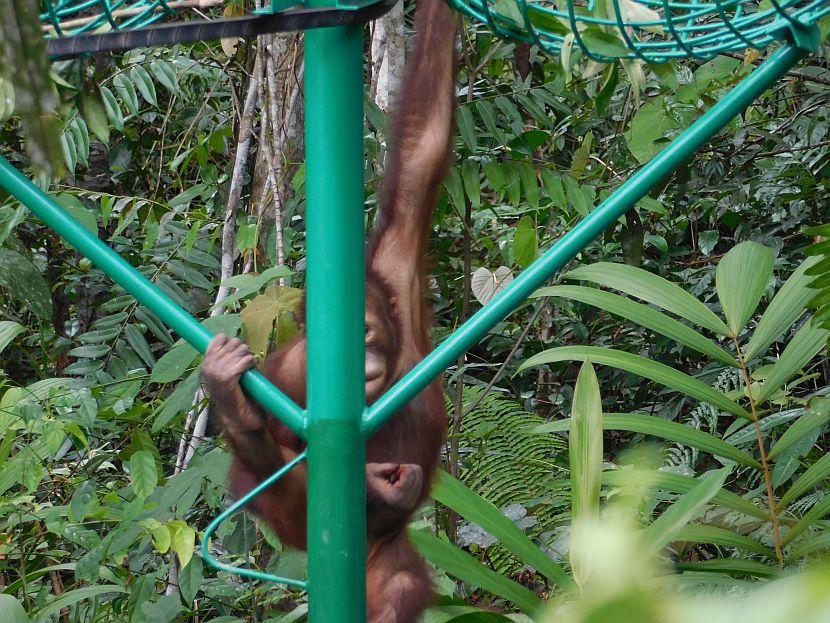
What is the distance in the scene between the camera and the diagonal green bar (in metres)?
1.31

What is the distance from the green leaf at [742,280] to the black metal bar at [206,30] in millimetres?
1284

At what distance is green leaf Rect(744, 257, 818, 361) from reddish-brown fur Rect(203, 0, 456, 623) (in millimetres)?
763

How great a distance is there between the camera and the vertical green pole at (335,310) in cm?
121

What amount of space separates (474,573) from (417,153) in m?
0.93

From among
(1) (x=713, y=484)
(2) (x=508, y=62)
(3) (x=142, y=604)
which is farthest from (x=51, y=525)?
(2) (x=508, y=62)

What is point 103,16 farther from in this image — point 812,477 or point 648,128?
point 648,128

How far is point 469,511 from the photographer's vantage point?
6.22 feet

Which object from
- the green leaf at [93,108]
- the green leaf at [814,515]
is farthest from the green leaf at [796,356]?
the green leaf at [93,108]

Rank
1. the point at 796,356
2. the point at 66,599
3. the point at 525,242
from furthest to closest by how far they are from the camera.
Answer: the point at 525,242 < the point at 66,599 < the point at 796,356

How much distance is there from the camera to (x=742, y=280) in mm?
2186

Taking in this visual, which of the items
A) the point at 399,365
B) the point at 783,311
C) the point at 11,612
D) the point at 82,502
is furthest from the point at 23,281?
the point at 783,311

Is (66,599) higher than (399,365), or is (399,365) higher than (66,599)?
(399,365)

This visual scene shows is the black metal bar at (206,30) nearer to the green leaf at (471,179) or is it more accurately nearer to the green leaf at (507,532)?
the green leaf at (507,532)

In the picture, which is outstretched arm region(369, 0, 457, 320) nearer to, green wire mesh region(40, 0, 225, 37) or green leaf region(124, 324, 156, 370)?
green wire mesh region(40, 0, 225, 37)
